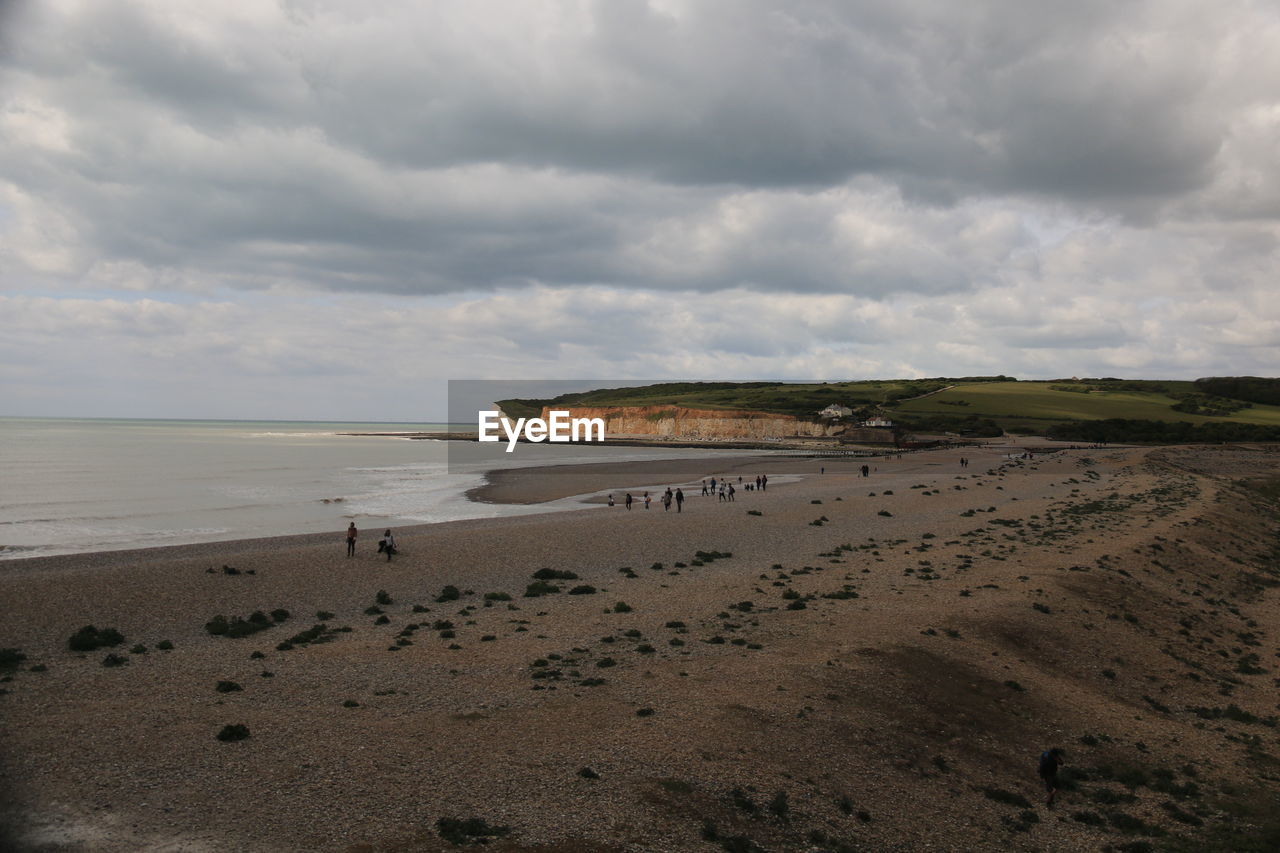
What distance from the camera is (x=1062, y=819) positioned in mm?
13008

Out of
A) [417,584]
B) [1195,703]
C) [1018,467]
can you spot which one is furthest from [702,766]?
[1018,467]

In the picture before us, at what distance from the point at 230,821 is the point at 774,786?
8.24 metres

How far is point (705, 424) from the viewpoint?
178 m

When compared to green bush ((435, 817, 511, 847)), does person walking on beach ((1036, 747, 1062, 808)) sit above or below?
below

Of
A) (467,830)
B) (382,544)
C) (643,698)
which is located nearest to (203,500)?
(382,544)

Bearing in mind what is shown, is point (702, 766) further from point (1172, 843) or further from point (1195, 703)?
point (1195, 703)

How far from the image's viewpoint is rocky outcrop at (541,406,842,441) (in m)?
166

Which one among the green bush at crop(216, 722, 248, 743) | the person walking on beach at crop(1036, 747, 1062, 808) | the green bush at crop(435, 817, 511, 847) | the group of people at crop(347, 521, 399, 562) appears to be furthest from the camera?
the group of people at crop(347, 521, 399, 562)

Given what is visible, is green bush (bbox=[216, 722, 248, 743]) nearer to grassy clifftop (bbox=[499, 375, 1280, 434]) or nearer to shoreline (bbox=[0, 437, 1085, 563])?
shoreline (bbox=[0, 437, 1085, 563])

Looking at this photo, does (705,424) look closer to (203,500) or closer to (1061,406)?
(1061,406)

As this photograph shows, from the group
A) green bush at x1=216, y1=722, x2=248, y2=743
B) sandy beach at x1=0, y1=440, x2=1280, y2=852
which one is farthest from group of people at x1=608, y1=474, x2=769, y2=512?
green bush at x1=216, y1=722, x2=248, y2=743

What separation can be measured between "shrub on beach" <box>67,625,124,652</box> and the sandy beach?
0.48 meters

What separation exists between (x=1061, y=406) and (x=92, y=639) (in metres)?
178

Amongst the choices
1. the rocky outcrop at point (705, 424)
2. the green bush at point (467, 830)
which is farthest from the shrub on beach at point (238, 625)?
the rocky outcrop at point (705, 424)
